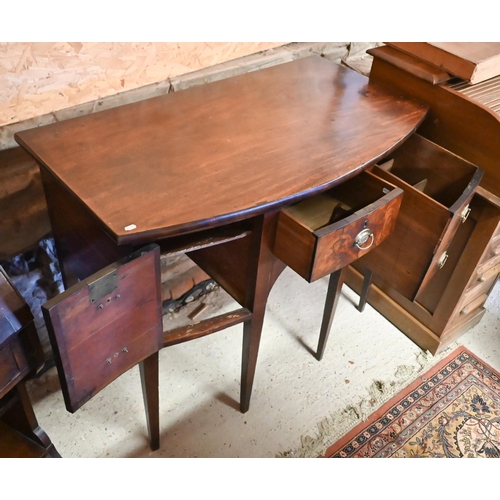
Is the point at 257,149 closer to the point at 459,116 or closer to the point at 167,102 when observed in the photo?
the point at 167,102

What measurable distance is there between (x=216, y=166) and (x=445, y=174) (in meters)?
0.60

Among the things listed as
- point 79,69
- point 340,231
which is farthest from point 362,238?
point 79,69

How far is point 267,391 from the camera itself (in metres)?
1.58

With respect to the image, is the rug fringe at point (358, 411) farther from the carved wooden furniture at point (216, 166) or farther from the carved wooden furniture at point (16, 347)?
the carved wooden furniture at point (16, 347)

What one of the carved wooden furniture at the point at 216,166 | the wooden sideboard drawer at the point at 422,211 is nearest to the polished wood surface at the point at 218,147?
the carved wooden furniture at the point at 216,166

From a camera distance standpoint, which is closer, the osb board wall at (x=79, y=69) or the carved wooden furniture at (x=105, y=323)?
the carved wooden furniture at (x=105, y=323)

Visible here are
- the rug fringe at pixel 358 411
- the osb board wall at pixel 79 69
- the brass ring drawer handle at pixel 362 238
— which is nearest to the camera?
the brass ring drawer handle at pixel 362 238

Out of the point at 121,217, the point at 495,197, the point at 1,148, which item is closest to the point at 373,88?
the point at 495,197

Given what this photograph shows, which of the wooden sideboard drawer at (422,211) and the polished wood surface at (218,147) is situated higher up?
the polished wood surface at (218,147)

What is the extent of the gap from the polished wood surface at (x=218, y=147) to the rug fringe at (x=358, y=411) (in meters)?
0.79

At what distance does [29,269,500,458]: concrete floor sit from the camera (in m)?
1.44

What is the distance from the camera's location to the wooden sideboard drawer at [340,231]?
101 centimetres

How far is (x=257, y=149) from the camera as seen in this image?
112cm

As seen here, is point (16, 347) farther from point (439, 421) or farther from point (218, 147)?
point (439, 421)
